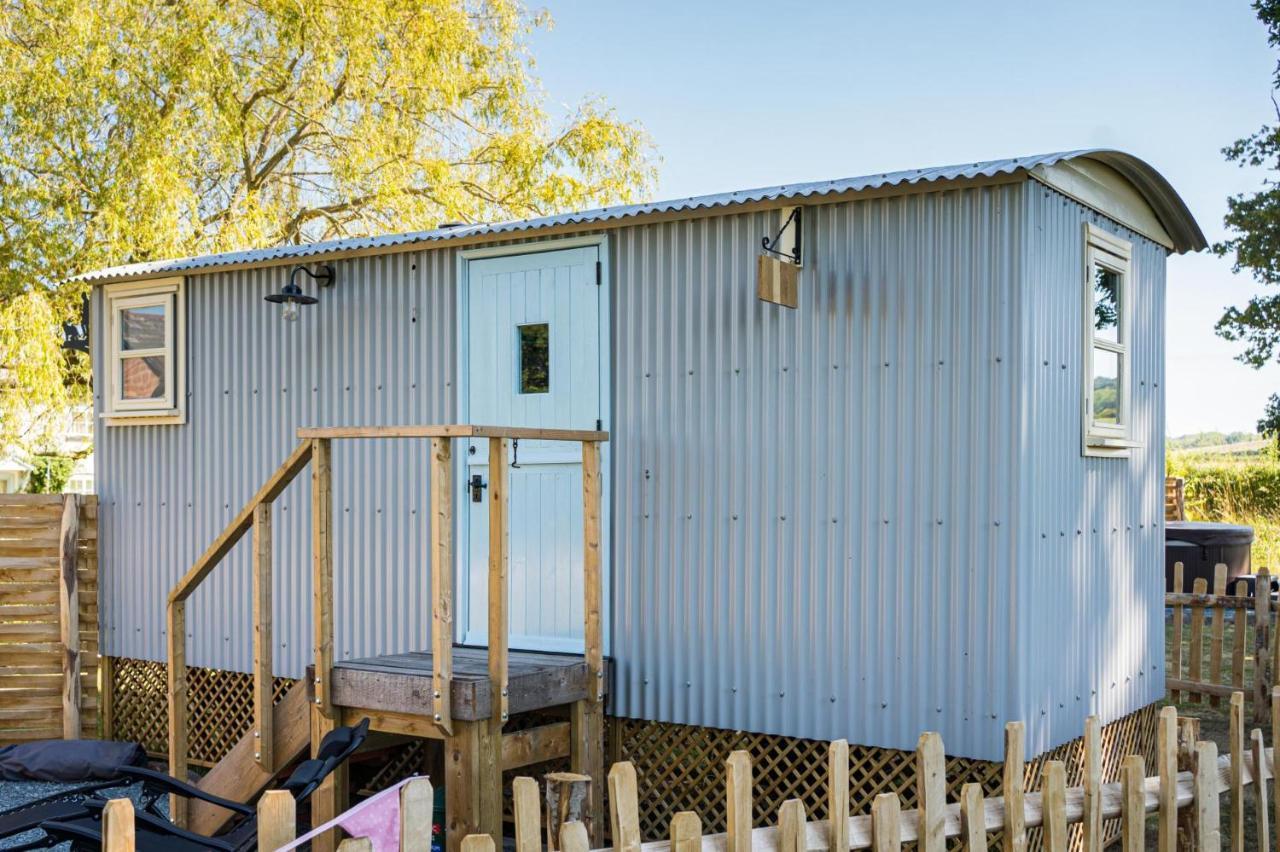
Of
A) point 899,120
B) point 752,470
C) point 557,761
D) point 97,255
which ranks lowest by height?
point 557,761

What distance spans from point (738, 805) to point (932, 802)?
2.66 feet

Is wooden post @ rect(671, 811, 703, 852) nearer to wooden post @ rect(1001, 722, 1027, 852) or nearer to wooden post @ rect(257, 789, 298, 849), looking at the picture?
wooden post @ rect(257, 789, 298, 849)

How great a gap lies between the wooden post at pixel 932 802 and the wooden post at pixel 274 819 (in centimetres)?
208

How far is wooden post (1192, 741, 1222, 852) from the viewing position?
5039 millimetres

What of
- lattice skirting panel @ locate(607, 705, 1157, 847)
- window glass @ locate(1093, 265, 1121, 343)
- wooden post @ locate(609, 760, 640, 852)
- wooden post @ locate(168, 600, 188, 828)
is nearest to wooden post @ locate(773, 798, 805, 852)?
wooden post @ locate(609, 760, 640, 852)

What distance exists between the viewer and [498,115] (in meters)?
19.7

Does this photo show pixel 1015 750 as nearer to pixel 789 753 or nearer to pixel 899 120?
pixel 789 753

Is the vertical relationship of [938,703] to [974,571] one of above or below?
below

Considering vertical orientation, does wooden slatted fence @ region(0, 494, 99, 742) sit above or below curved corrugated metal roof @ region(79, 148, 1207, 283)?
below

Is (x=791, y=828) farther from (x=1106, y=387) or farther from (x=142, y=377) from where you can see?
(x=142, y=377)

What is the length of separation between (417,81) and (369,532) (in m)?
11.7

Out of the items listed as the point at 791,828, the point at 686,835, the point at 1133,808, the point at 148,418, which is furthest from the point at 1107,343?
the point at 148,418

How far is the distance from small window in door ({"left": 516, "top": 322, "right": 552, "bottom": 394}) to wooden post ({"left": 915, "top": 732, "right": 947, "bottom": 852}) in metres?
3.96

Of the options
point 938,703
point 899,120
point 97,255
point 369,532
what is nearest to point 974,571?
point 938,703
